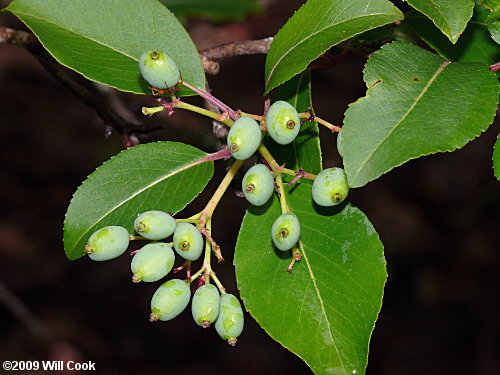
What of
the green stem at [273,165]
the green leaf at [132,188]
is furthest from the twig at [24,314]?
the green stem at [273,165]

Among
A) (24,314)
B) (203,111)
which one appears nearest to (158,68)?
(203,111)

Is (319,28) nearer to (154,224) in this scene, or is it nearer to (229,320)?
(154,224)

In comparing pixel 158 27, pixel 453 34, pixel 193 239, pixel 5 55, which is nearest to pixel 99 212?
pixel 193 239

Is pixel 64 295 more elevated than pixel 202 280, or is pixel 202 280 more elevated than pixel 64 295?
pixel 202 280

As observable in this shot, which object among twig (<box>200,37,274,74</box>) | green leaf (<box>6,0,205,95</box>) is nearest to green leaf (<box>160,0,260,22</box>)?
twig (<box>200,37,274,74</box>)

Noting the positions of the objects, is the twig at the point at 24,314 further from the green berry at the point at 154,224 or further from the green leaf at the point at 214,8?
the green berry at the point at 154,224

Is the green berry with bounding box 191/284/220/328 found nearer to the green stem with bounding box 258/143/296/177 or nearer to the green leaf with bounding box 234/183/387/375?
the green leaf with bounding box 234/183/387/375

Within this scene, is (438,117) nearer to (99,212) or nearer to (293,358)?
(99,212)
